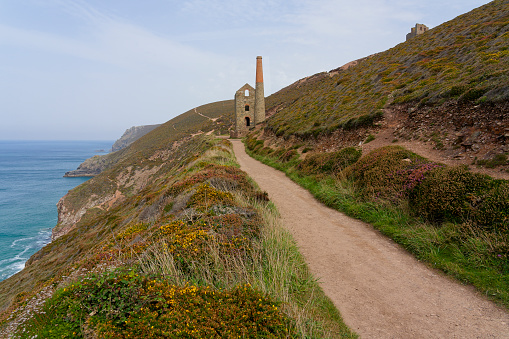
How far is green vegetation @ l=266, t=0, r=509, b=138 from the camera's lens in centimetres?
1166

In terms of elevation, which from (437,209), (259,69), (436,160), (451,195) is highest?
(259,69)

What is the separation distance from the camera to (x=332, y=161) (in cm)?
1355

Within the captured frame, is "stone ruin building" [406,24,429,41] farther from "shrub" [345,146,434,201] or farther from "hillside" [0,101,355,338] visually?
"hillside" [0,101,355,338]

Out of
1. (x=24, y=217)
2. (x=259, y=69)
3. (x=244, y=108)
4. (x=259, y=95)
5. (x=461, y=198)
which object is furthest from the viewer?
(x=244, y=108)

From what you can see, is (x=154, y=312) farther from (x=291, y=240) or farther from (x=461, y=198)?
(x=461, y=198)

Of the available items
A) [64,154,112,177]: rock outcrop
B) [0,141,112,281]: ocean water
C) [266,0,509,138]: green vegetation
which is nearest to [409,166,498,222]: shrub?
[266,0,509,138]: green vegetation

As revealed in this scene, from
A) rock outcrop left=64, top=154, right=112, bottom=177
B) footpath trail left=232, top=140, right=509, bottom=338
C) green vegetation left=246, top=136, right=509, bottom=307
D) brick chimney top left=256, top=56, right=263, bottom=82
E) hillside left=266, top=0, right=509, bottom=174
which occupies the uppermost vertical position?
brick chimney top left=256, top=56, right=263, bottom=82

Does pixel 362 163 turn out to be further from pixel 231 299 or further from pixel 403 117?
pixel 231 299

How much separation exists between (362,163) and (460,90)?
654 cm

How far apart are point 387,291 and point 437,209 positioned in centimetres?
344

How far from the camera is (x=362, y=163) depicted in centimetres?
1109

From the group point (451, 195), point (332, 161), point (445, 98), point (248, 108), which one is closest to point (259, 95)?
point (248, 108)

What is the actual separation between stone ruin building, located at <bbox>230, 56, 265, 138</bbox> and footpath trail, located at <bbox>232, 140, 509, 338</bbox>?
124 feet

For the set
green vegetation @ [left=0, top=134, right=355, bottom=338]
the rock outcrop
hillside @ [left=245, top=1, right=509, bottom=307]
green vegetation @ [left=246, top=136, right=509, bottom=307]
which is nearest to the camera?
green vegetation @ [left=0, top=134, right=355, bottom=338]
